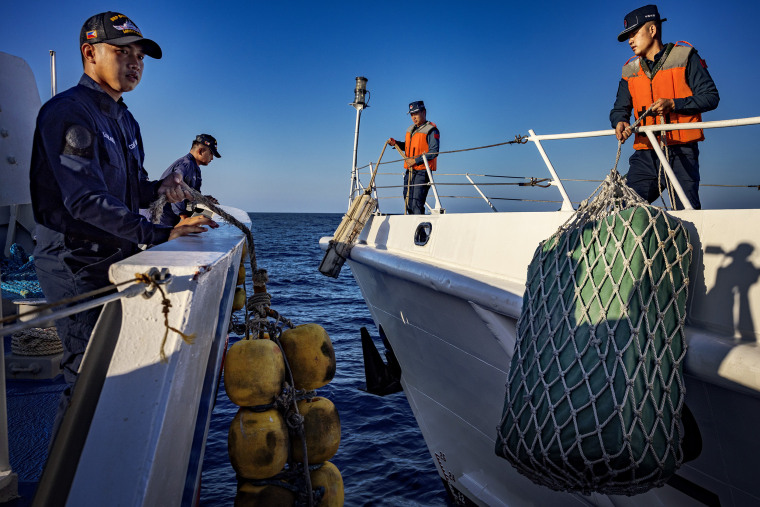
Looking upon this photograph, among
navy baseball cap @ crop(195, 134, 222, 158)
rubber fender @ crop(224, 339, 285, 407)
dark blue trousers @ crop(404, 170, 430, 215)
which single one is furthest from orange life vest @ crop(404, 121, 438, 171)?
rubber fender @ crop(224, 339, 285, 407)

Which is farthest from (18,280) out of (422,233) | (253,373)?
(253,373)

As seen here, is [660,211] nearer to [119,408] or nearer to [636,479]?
[636,479]

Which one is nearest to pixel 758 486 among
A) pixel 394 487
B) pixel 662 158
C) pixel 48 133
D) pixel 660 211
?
pixel 660 211

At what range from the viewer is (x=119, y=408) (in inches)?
48.8

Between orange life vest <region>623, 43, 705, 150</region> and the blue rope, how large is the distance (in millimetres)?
5174

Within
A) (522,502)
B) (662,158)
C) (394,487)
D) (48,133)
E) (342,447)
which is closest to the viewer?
(48,133)

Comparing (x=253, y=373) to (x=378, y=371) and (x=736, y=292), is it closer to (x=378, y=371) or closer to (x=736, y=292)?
(x=736, y=292)

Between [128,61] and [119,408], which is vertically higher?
[128,61]

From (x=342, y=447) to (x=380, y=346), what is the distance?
4.30 meters

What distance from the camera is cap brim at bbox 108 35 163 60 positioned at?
205cm

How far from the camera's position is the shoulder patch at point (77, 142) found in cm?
182

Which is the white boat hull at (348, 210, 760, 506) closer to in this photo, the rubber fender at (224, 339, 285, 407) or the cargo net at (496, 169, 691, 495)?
the cargo net at (496, 169, 691, 495)

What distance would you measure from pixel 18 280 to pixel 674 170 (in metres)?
7.38

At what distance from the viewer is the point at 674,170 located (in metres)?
3.15
